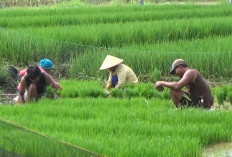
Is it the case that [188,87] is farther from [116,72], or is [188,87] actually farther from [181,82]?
[116,72]

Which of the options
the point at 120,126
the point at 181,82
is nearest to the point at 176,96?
the point at 181,82

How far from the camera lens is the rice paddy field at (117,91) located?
5.71 m

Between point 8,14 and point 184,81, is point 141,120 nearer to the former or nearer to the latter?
point 184,81

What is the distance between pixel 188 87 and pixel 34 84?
181 cm

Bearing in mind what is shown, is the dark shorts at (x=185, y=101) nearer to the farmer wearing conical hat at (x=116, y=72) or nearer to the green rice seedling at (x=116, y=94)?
the green rice seedling at (x=116, y=94)

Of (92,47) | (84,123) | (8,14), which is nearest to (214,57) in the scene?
(92,47)

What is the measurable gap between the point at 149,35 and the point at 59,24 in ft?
8.19

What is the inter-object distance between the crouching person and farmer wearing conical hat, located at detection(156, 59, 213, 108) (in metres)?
1.46

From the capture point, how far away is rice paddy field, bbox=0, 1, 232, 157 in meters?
5.71

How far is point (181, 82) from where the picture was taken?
7562 millimetres

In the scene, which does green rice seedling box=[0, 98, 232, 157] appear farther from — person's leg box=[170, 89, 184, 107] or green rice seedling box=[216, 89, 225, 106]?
green rice seedling box=[216, 89, 225, 106]

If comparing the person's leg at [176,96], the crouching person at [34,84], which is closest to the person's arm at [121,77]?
the crouching person at [34,84]

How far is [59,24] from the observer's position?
13805 millimetres

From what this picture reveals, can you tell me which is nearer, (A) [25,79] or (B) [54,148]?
(B) [54,148]
